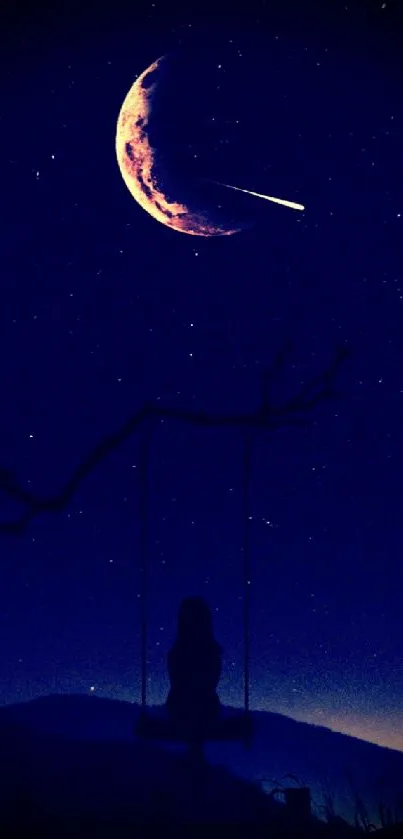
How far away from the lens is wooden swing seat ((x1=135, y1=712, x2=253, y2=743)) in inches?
362

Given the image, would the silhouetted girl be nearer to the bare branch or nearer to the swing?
the swing

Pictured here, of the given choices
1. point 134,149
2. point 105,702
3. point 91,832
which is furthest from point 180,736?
point 105,702

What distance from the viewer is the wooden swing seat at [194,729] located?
9.20 m

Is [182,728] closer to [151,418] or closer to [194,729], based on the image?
[194,729]

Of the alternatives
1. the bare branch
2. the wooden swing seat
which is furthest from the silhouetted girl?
the bare branch

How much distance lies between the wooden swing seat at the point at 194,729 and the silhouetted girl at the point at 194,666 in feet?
0.50

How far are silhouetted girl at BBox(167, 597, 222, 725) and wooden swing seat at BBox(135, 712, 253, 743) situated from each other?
0.50 ft

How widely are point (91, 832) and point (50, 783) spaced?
9.85m

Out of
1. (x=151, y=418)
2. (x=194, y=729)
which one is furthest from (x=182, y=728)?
(x=151, y=418)

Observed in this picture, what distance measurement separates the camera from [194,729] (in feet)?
33.4

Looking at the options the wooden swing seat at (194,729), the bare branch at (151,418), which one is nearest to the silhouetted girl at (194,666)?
the wooden swing seat at (194,729)

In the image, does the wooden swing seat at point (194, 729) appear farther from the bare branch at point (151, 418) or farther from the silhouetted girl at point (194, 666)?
the bare branch at point (151, 418)

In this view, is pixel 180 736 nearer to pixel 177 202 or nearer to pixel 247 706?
pixel 247 706

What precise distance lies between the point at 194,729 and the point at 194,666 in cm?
67
